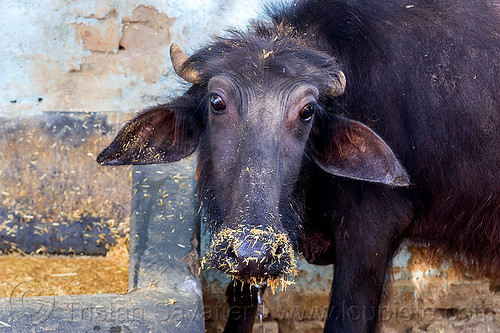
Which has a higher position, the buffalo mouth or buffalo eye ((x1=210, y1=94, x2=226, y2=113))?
buffalo eye ((x1=210, y1=94, x2=226, y2=113))

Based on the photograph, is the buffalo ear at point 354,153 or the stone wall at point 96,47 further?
the stone wall at point 96,47

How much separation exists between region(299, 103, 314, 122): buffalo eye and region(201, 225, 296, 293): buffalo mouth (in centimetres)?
65

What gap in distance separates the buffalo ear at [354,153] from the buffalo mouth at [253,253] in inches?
28.1

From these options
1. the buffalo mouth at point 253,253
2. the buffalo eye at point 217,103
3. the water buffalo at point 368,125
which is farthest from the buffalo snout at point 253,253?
the buffalo eye at point 217,103

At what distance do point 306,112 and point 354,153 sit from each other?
1.31 feet

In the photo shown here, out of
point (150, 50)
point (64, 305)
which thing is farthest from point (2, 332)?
point (150, 50)

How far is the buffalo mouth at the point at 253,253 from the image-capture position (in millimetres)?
2549

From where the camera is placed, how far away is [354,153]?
3.32m

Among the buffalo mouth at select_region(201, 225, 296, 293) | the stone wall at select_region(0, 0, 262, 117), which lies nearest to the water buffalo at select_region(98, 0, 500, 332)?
the buffalo mouth at select_region(201, 225, 296, 293)

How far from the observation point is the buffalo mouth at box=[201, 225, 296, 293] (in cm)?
255

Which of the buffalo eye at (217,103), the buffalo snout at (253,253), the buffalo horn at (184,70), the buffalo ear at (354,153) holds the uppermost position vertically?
the buffalo horn at (184,70)

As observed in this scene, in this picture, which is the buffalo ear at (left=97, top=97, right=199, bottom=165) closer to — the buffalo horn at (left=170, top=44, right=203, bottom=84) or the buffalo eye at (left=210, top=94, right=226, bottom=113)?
the buffalo horn at (left=170, top=44, right=203, bottom=84)

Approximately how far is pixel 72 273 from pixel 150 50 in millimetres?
1904

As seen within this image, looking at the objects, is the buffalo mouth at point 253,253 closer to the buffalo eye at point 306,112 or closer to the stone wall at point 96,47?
the buffalo eye at point 306,112
